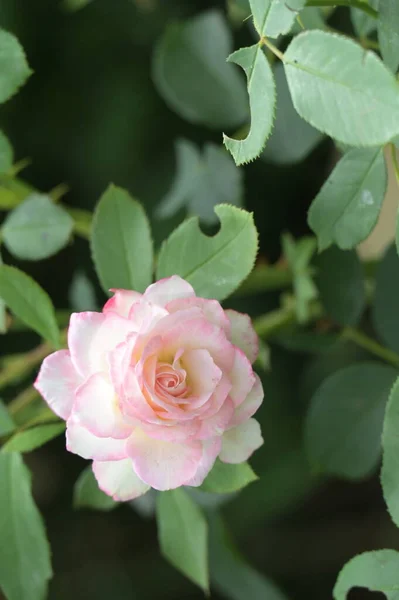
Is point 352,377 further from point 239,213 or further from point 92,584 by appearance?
point 92,584

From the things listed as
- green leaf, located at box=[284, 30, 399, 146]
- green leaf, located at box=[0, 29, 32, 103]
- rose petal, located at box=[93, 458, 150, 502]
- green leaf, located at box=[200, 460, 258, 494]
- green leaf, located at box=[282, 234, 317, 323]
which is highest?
green leaf, located at box=[0, 29, 32, 103]

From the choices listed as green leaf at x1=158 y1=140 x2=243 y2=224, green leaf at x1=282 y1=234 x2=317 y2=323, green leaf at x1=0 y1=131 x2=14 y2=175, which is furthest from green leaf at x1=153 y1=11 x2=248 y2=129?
green leaf at x1=0 y1=131 x2=14 y2=175

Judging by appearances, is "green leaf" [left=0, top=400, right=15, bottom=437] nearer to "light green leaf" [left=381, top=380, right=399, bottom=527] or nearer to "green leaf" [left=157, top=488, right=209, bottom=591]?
"green leaf" [left=157, top=488, right=209, bottom=591]

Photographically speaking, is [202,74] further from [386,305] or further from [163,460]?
[163,460]

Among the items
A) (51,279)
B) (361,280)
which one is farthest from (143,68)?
(361,280)

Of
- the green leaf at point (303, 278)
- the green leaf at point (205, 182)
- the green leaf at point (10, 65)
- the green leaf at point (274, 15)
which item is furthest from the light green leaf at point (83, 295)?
the green leaf at point (274, 15)

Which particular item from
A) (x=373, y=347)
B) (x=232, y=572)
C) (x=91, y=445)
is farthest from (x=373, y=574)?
(x=232, y=572)
